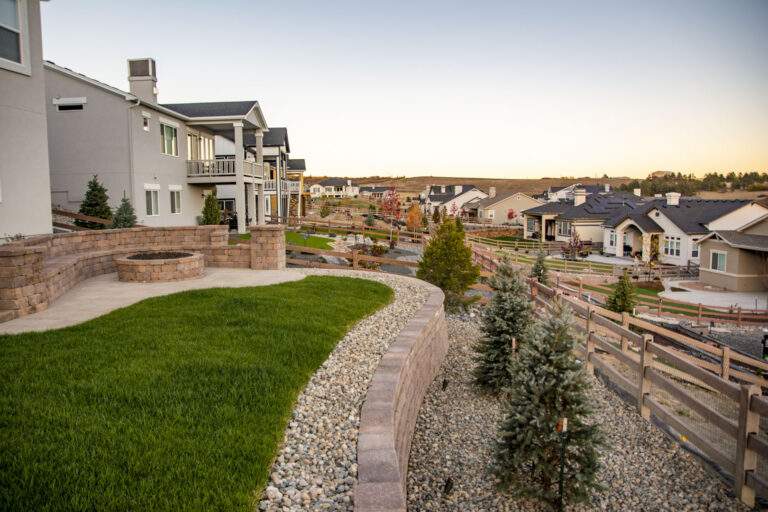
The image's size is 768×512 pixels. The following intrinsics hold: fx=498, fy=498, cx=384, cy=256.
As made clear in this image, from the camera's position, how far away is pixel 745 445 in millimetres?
5535

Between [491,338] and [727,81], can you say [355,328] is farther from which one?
[727,81]

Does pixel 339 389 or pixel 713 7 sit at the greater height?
pixel 713 7

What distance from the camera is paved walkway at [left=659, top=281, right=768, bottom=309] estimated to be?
23.0 m

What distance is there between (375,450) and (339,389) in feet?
5.17

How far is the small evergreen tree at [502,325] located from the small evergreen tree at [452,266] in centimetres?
579

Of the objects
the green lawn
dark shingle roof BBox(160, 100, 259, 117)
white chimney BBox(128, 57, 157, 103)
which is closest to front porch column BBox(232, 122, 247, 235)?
dark shingle roof BBox(160, 100, 259, 117)

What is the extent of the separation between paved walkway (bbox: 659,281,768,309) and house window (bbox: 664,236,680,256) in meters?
9.46

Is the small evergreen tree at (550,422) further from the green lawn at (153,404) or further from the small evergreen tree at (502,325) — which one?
the small evergreen tree at (502,325)

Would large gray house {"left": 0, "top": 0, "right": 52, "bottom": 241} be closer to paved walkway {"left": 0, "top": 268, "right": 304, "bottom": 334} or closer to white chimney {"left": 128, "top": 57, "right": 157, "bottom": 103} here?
paved walkway {"left": 0, "top": 268, "right": 304, "bottom": 334}

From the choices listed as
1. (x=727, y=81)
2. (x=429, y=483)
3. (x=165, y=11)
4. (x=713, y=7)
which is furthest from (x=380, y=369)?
(x=727, y=81)

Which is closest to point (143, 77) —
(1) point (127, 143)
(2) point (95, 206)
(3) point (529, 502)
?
(1) point (127, 143)

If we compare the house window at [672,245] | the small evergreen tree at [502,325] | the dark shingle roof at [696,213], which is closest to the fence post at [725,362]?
the small evergreen tree at [502,325]

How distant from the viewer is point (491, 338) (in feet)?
30.7

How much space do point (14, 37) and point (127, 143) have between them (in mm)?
9050
